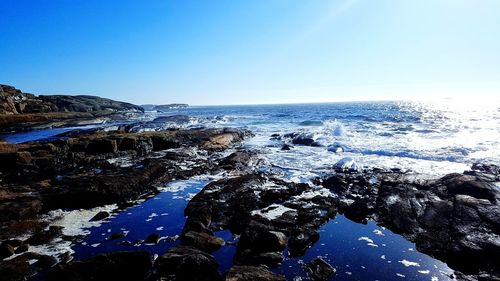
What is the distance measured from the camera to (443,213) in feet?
36.8

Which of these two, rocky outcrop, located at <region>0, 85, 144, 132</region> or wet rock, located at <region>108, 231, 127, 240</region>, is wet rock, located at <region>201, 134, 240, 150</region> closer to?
wet rock, located at <region>108, 231, 127, 240</region>

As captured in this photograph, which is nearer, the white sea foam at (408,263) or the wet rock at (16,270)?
the wet rock at (16,270)

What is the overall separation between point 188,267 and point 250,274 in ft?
4.93

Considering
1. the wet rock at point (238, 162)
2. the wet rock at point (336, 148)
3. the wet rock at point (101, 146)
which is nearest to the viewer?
the wet rock at point (238, 162)

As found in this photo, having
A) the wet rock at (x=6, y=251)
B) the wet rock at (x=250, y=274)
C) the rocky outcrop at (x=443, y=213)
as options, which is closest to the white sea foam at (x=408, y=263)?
the rocky outcrop at (x=443, y=213)

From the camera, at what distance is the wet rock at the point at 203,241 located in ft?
30.5

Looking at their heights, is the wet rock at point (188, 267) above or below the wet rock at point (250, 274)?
above

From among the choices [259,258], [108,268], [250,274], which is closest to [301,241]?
[259,258]

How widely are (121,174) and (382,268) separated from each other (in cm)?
1351

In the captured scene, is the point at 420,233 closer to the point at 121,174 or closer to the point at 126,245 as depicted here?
the point at 126,245

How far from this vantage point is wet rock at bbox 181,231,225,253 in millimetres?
9281

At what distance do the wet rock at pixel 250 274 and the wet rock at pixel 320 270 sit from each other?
3.08ft

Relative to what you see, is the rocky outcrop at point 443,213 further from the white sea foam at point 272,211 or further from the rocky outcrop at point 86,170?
the rocky outcrop at point 86,170

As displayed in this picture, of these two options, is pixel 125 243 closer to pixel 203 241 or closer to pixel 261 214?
pixel 203 241
